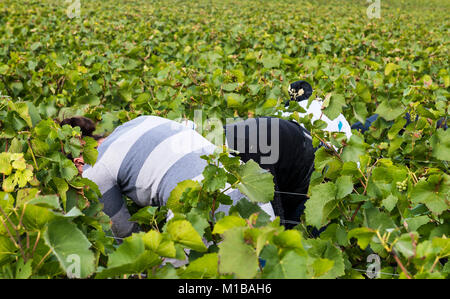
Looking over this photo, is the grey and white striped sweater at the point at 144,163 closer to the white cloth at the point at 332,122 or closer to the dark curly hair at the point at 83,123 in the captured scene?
the dark curly hair at the point at 83,123

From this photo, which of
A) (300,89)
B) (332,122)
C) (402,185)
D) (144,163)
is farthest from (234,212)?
(300,89)

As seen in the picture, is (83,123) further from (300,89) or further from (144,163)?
(300,89)

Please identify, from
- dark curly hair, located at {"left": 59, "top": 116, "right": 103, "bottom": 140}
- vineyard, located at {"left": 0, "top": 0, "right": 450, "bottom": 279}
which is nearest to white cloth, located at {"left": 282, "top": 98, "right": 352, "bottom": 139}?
vineyard, located at {"left": 0, "top": 0, "right": 450, "bottom": 279}

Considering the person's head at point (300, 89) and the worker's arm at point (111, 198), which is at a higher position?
the person's head at point (300, 89)

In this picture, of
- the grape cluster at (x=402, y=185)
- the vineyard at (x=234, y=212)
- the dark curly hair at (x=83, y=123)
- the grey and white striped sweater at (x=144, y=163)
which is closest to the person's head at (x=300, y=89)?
the vineyard at (x=234, y=212)

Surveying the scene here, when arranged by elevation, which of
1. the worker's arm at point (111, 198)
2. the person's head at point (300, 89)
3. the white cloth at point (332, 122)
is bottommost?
the worker's arm at point (111, 198)

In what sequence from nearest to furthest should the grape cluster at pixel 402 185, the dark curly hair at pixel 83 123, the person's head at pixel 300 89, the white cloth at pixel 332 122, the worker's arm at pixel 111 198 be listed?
the grape cluster at pixel 402 185, the worker's arm at pixel 111 198, the dark curly hair at pixel 83 123, the white cloth at pixel 332 122, the person's head at pixel 300 89

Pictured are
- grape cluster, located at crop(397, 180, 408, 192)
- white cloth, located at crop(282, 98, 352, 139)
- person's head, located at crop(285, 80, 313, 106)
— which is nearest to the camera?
grape cluster, located at crop(397, 180, 408, 192)

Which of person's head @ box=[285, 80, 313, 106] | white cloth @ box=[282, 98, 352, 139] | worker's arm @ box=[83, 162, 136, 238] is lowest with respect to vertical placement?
worker's arm @ box=[83, 162, 136, 238]

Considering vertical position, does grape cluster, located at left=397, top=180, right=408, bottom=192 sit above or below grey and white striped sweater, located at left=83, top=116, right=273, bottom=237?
above

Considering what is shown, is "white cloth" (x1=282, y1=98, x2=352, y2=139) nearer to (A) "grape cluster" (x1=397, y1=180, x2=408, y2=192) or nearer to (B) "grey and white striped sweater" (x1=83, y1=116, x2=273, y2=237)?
(B) "grey and white striped sweater" (x1=83, y1=116, x2=273, y2=237)

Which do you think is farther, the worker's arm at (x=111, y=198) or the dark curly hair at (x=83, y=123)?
the dark curly hair at (x=83, y=123)

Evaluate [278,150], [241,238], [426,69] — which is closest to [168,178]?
[278,150]

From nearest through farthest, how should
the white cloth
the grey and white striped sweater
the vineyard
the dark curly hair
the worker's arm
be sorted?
1. the vineyard
2. the grey and white striped sweater
3. the worker's arm
4. the dark curly hair
5. the white cloth
